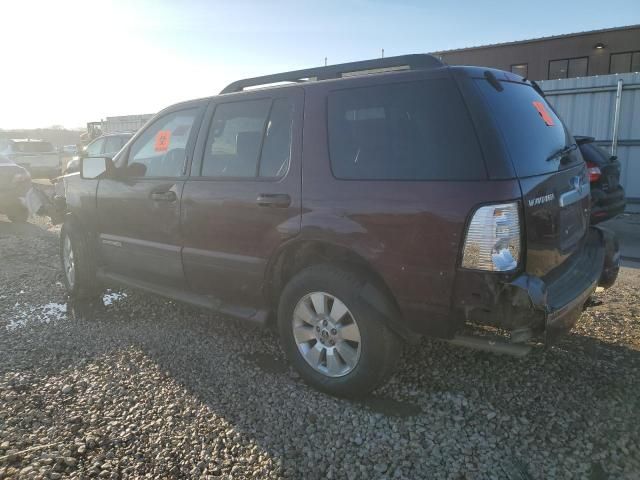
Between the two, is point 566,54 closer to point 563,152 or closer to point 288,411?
point 563,152

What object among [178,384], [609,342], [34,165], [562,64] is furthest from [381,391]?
[562,64]

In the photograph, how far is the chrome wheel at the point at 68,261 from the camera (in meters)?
5.18

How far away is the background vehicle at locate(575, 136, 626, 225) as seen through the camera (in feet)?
15.7

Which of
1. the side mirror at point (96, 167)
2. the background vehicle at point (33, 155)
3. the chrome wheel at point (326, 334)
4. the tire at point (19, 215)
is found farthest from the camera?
the background vehicle at point (33, 155)

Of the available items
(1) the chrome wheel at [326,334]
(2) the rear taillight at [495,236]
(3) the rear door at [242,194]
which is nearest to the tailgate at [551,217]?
(2) the rear taillight at [495,236]

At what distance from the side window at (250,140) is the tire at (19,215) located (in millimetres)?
8694

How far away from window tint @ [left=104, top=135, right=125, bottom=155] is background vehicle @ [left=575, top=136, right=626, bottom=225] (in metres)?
10.7

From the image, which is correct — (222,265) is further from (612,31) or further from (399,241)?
(612,31)

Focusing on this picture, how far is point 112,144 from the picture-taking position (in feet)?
41.2

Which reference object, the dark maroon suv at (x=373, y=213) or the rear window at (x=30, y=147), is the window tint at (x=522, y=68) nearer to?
the rear window at (x=30, y=147)

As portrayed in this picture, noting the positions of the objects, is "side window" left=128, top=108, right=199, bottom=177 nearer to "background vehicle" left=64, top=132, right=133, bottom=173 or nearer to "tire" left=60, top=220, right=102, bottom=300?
"tire" left=60, top=220, right=102, bottom=300

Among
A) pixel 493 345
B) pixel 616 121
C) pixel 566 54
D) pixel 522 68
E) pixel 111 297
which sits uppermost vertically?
pixel 566 54

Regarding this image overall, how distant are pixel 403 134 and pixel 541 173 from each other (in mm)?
795

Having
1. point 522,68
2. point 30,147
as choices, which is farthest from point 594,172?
point 30,147
